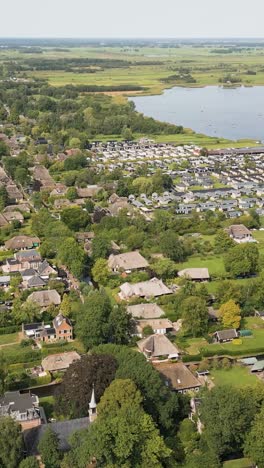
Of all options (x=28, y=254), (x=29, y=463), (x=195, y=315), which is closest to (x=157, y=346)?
(x=195, y=315)

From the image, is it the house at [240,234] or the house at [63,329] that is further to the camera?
the house at [240,234]

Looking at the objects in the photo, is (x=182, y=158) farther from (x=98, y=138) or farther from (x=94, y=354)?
(x=94, y=354)

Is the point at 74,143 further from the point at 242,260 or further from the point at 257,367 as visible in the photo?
the point at 257,367

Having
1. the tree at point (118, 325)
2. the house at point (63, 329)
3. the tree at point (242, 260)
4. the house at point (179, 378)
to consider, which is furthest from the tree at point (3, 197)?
the house at point (179, 378)

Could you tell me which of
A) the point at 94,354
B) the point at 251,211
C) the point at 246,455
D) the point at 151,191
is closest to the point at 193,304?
the point at 94,354

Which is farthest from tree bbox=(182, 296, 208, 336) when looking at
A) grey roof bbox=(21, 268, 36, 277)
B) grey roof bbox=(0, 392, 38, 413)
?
grey roof bbox=(21, 268, 36, 277)

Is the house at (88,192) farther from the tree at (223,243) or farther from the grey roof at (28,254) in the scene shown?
the tree at (223,243)

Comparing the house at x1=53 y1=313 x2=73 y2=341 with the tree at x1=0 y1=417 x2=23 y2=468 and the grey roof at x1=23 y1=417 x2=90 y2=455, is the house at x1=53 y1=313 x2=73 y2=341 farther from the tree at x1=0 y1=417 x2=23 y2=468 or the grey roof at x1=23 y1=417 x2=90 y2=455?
the tree at x1=0 y1=417 x2=23 y2=468
